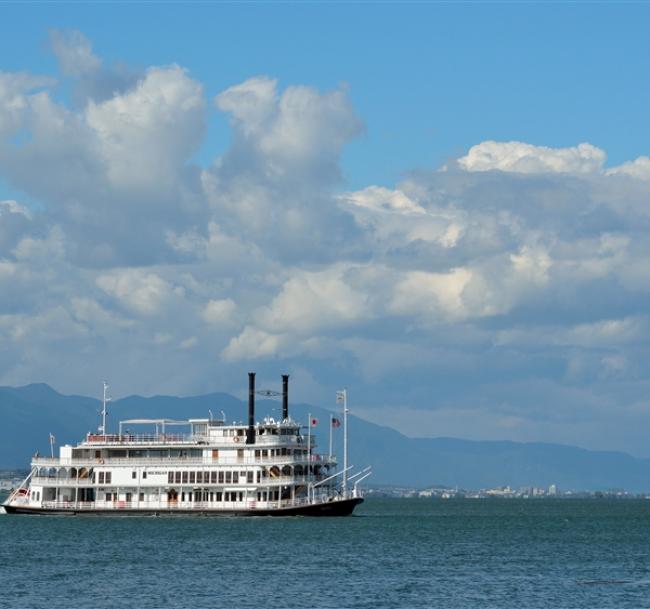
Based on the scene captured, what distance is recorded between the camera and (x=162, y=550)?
9294 centimetres

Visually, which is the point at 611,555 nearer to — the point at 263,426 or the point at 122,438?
the point at 263,426

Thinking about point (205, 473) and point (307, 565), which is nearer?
point (307, 565)

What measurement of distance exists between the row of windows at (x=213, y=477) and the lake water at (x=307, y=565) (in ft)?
10.6

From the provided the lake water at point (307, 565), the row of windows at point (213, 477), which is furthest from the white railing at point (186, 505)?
the row of windows at point (213, 477)

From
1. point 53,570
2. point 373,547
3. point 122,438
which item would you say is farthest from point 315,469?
point 53,570

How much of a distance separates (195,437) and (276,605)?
5669cm

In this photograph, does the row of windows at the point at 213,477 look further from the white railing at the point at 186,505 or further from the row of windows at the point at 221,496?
the white railing at the point at 186,505

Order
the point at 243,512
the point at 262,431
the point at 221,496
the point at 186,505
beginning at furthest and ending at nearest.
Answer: the point at 186,505
the point at 221,496
the point at 262,431
the point at 243,512

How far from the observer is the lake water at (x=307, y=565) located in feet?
225

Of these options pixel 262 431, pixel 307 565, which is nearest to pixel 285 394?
pixel 262 431

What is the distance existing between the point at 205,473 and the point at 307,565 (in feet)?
128

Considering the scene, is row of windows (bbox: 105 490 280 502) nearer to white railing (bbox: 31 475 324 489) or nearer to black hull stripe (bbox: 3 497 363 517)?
white railing (bbox: 31 475 324 489)

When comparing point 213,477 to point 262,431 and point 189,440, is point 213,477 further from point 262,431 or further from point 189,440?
point 262,431

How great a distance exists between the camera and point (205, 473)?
12100cm
